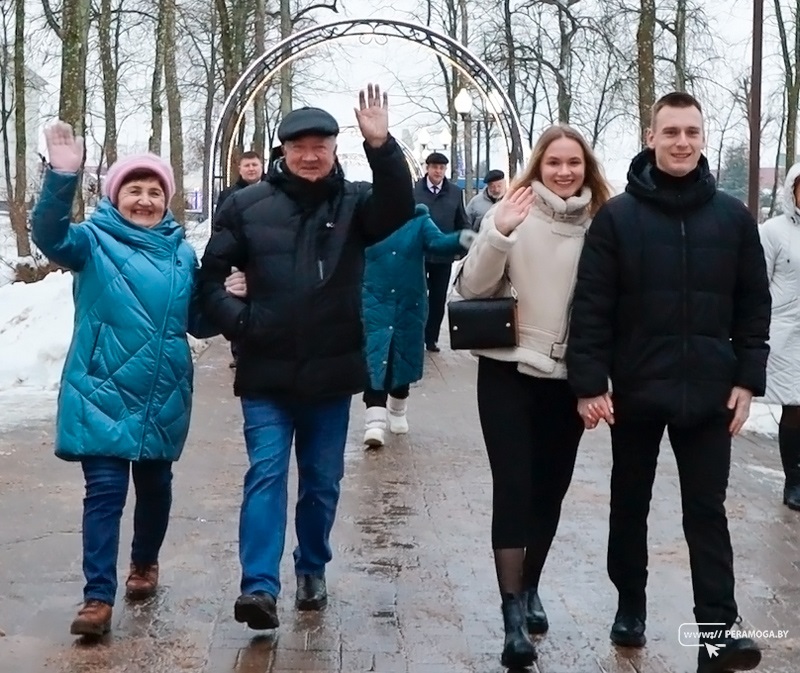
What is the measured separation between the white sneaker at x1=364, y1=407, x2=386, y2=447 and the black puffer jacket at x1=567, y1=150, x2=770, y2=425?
4079 mm

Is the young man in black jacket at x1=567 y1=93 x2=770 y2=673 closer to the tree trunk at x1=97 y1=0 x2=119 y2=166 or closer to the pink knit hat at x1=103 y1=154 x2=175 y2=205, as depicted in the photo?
the pink knit hat at x1=103 y1=154 x2=175 y2=205

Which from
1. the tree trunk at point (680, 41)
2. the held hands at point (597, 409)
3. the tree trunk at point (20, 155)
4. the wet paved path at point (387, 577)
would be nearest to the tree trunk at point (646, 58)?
the tree trunk at point (680, 41)

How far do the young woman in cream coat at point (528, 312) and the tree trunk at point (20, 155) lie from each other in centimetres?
1976

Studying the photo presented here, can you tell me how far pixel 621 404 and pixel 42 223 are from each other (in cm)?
209

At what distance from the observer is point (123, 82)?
128 feet

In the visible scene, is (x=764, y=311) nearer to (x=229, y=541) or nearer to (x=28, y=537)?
(x=229, y=541)

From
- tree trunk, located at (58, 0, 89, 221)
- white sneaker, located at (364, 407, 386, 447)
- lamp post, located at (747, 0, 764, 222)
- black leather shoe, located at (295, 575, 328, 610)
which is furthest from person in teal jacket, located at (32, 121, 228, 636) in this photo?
lamp post, located at (747, 0, 764, 222)

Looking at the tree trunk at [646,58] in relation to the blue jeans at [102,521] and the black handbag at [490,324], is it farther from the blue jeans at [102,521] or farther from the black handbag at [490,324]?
the blue jeans at [102,521]

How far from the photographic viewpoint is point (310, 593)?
5.07 metres

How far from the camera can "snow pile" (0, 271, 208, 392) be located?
36.7 feet

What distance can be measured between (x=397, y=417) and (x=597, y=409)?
4719 mm

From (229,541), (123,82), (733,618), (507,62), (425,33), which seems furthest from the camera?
(123,82)

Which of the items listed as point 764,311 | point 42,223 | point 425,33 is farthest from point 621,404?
point 425,33

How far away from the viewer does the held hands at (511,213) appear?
4.43 meters
